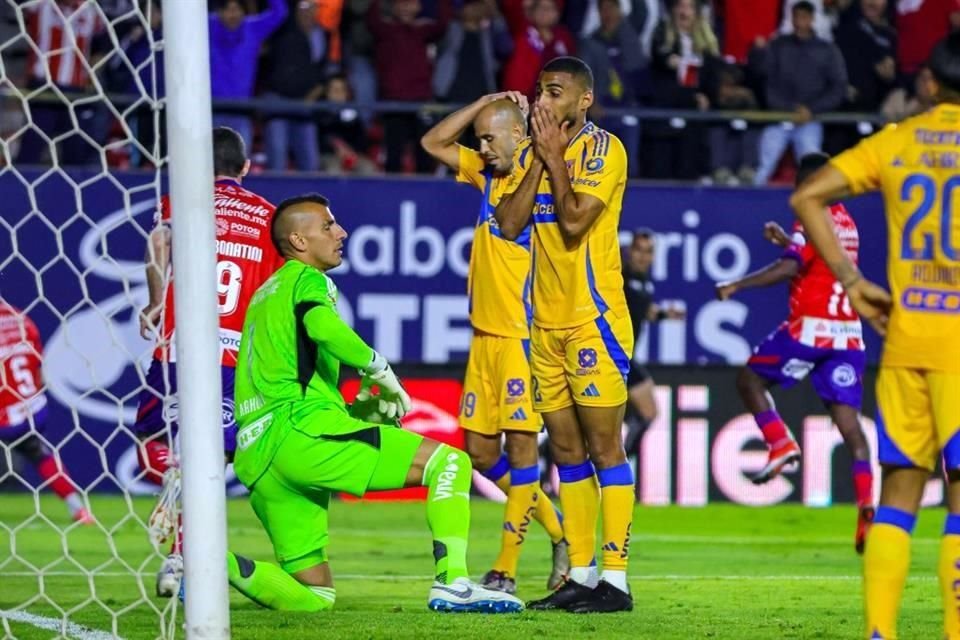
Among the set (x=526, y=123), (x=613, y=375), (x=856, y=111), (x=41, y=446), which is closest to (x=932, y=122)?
(x=613, y=375)

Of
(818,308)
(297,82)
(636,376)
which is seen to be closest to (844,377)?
(818,308)

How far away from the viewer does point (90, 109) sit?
48.6 ft

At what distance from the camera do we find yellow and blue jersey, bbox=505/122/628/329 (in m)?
7.16

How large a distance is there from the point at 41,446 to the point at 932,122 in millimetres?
8928

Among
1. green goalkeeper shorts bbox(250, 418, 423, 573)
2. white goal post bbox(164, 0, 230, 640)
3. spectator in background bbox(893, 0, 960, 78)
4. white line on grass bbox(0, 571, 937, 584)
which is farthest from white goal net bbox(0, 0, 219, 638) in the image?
white goal post bbox(164, 0, 230, 640)

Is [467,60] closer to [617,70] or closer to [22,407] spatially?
[617,70]

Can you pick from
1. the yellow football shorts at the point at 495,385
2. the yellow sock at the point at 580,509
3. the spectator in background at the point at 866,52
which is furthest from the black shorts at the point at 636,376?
the yellow sock at the point at 580,509

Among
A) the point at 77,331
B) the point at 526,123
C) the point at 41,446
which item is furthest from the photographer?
the point at 77,331

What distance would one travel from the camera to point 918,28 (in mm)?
16922

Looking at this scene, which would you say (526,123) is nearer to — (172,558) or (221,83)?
(172,558)

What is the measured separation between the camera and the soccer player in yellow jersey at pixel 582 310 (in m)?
7.12

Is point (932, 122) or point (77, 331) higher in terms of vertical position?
point (932, 122)

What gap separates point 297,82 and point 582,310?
8.83 metres

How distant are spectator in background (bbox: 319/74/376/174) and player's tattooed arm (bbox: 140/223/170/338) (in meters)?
7.17
